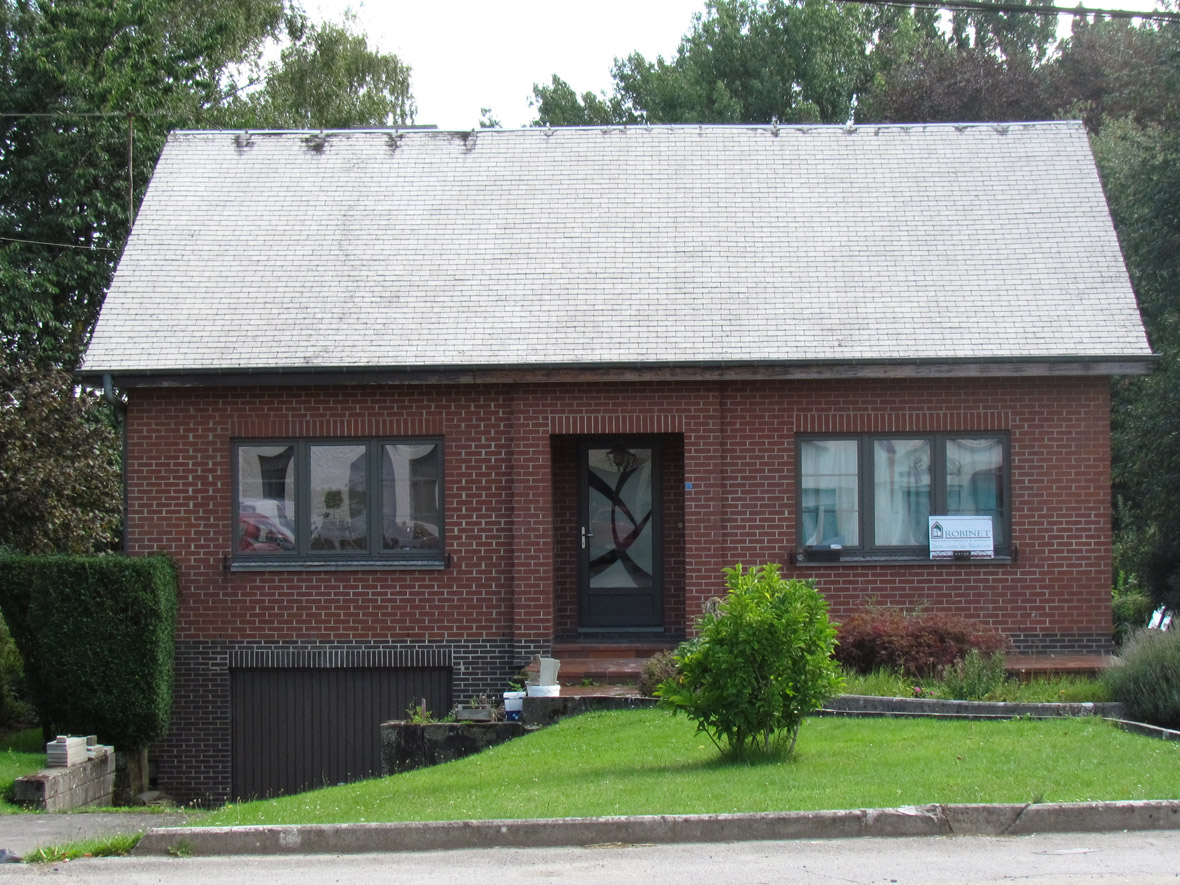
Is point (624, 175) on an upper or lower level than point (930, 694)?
upper

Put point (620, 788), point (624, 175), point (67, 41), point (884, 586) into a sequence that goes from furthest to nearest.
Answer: point (67, 41), point (624, 175), point (884, 586), point (620, 788)

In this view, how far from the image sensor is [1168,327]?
19.8 metres

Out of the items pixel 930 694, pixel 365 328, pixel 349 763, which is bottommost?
pixel 349 763

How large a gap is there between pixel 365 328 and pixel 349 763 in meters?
4.59

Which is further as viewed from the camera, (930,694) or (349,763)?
(349,763)

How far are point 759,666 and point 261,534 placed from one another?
7.00 meters

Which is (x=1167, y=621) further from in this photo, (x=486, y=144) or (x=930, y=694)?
(x=486, y=144)

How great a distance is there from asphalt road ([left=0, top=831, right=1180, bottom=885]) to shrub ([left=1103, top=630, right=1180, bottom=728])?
10.8ft

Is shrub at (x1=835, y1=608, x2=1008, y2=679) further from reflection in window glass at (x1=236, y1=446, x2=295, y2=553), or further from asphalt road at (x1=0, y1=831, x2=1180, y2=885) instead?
reflection in window glass at (x1=236, y1=446, x2=295, y2=553)

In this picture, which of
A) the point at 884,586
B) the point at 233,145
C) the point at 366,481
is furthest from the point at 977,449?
the point at 233,145

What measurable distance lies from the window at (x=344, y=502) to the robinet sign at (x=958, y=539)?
5186 millimetres

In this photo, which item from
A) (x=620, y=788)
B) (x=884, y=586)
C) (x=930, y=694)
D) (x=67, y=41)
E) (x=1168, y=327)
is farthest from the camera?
(x=67, y=41)

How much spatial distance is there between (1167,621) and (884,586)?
321 centimetres

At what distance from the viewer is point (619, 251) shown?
15805 millimetres
